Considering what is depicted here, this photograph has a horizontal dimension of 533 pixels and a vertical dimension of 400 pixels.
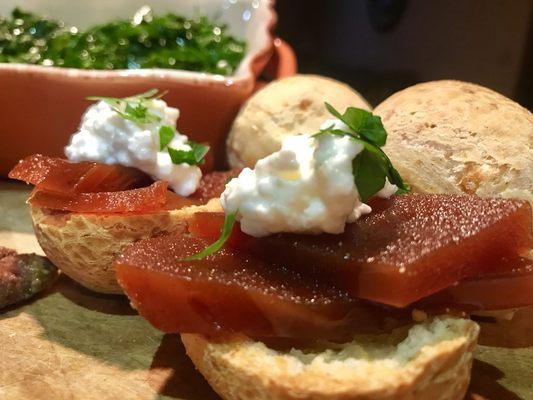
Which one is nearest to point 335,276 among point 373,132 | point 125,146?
point 373,132

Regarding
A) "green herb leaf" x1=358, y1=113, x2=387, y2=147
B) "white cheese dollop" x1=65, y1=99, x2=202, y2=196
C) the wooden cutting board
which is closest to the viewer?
"green herb leaf" x1=358, y1=113, x2=387, y2=147

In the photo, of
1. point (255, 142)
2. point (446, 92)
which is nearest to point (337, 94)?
point (255, 142)

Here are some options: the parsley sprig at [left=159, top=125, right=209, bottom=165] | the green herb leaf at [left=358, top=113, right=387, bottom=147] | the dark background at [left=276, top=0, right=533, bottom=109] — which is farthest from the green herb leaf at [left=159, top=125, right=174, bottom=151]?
the dark background at [left=276, top=0, right=533, bottom=109]

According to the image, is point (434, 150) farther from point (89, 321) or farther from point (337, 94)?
point (89, 321)

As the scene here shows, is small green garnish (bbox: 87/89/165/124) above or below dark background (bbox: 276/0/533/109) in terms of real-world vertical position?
above

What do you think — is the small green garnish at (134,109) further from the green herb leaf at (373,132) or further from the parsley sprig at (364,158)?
the green herb leaf at (373,132)

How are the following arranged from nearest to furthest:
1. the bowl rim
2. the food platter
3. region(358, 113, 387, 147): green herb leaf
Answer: the food platter → region(358, 113, 387, 147): green herb leaf → the bowl rim

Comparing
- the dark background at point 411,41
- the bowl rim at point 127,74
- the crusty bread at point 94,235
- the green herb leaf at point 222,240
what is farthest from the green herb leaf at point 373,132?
the dark background at point 411,41

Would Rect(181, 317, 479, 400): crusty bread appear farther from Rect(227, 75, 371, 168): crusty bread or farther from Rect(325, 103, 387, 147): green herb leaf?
Rect(227, 75, 371, 168): crusty bread
